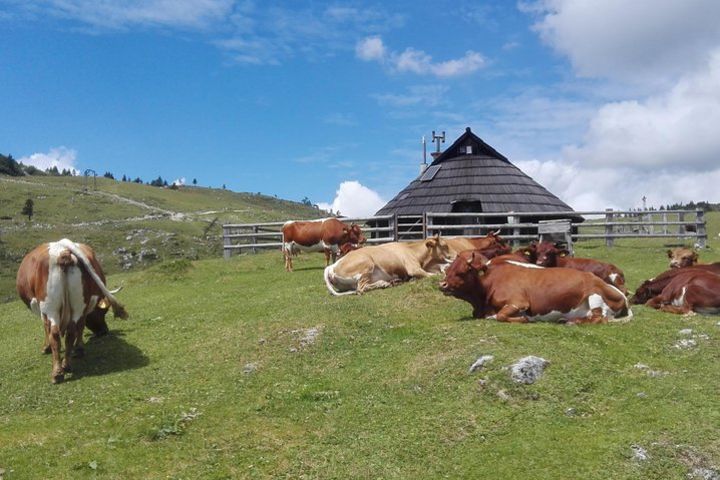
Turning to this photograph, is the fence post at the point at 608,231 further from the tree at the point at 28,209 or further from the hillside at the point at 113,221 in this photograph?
the tree at the point at 28,209

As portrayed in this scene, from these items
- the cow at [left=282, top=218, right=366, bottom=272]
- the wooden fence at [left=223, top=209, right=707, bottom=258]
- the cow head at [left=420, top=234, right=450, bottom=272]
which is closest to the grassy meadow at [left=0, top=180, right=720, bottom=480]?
the cow head at [left=420, top=234, right=450, bottom=272]

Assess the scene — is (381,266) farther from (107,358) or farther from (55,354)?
(55,354)

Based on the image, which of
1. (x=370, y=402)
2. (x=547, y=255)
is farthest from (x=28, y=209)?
(x=370, y=402)

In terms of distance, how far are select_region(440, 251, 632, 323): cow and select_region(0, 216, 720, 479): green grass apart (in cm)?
47

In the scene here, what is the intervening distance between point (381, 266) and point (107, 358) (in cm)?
657

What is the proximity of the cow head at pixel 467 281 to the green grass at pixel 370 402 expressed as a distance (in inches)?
14.8

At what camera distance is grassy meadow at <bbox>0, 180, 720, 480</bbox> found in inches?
259

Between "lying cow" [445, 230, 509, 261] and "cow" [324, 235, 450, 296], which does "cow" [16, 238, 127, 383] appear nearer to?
"cow" [324, 235, 450, 296]

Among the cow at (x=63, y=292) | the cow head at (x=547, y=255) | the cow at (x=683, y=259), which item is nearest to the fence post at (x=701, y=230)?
the cow at (x=683, y=259)

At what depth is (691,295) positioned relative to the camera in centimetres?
1131

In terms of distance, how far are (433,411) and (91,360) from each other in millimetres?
6548

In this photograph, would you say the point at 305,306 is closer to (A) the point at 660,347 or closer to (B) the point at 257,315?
(B) the point at 257,315

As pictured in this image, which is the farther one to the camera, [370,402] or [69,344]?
[69,344]

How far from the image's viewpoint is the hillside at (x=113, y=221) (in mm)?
77125
